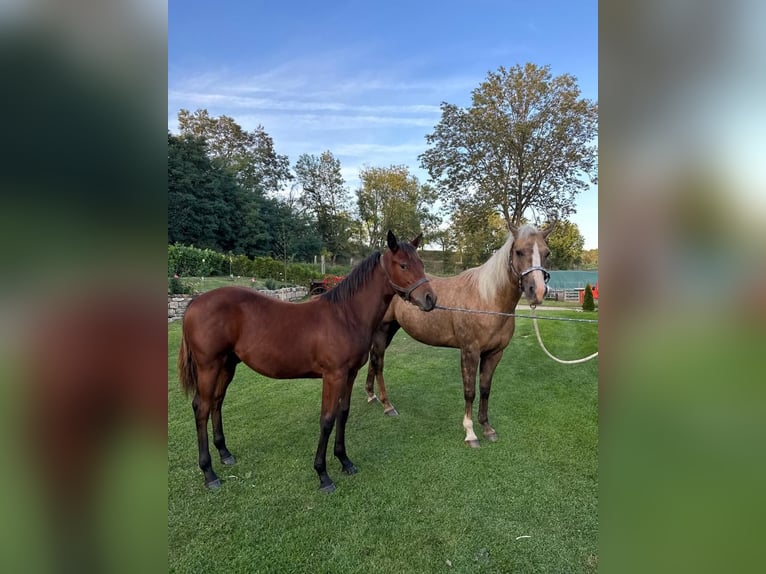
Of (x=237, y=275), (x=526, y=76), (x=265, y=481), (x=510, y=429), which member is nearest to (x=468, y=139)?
(x=526, y=76)

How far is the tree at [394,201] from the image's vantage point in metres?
29.5

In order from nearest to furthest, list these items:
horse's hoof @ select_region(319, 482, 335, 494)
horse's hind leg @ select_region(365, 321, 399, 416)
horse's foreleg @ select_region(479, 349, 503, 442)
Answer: horse's hoof @ select_region(319, 482, 335, 494), horse's foreleg @ select_region(479, 349, 503, 442), horse's hind leg @ select_region(365, 321, 399, 416)

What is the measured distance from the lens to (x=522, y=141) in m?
17.8

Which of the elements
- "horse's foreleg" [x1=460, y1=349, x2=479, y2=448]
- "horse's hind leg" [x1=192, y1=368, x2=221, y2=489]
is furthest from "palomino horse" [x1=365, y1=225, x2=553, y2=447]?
"horse's hind leg" [x1=192, y1=368, x2=221, y2=489]

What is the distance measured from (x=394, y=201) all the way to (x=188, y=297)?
22801 millimetres

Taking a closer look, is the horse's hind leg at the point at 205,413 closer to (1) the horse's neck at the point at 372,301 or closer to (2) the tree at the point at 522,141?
(1) the horse's neck at the point at 372,301

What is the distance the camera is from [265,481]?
303 cm

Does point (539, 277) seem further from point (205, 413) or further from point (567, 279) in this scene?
point (567, 279)

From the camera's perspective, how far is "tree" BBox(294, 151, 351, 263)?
36.8m

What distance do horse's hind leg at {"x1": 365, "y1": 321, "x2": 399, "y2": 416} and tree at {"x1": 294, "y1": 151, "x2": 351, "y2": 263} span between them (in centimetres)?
3206

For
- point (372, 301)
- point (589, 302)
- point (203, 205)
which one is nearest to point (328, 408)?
point (372, 301)

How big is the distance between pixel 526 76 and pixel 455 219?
7.41 m

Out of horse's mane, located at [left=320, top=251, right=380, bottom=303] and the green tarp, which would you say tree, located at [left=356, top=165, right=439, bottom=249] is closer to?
the green tarp
